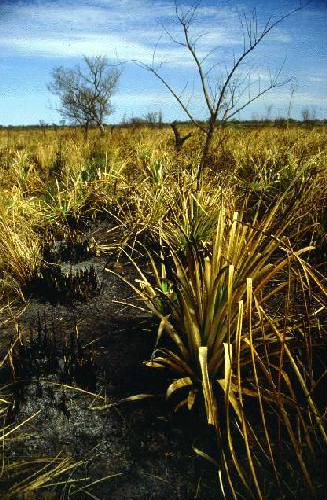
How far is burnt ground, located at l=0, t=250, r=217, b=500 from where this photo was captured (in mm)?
1410

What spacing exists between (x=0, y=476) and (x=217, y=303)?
112 centimetres

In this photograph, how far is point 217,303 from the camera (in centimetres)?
173

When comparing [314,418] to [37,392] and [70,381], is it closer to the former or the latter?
[70,381]

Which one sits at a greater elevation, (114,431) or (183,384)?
(183,384)

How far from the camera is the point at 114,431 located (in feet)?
5.48

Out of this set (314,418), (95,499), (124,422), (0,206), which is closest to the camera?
(95,499)

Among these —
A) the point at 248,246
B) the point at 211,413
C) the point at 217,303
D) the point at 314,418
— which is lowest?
the point at 314,418

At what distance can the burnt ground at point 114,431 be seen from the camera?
1.41 m

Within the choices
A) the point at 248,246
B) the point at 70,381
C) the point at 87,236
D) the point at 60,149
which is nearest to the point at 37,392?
the point at 70,381

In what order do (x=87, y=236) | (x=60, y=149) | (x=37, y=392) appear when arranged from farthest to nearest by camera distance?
(x=60, y=149)
(x=87, y=236)
(x=37, y=392)

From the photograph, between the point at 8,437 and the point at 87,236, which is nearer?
the point at 8,437

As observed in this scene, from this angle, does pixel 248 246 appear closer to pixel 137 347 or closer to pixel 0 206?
pixel 137 347

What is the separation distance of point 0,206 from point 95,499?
270 cm

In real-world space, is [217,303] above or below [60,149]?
below
